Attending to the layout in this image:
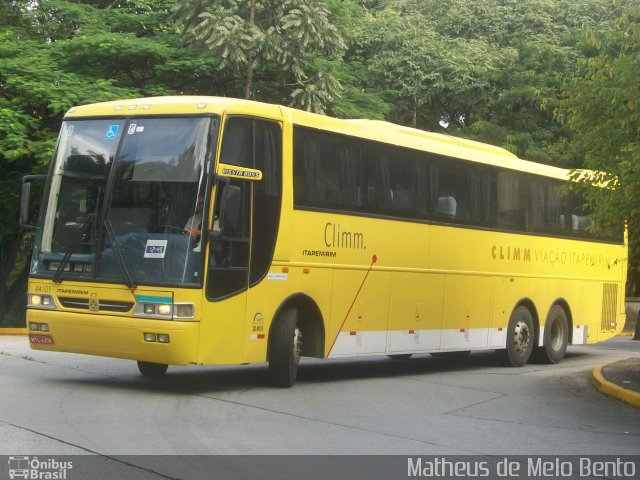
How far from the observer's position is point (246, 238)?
11.9 m

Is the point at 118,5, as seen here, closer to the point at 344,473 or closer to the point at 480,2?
the point at 480,2

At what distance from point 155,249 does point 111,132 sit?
168cm

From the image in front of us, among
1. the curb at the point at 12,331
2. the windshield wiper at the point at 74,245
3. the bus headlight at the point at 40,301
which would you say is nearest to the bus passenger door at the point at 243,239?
the windshield wiper at the point at 74,245

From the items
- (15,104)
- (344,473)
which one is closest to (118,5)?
(15,104)

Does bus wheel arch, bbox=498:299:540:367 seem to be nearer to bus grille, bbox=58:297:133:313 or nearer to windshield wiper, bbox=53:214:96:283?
bus grille, bbox=58:297:133:313

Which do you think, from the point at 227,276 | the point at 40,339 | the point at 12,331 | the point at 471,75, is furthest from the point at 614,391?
the point at 471,75

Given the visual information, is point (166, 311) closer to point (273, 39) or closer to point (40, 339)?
point (40, 339)

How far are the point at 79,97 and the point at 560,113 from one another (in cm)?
1115

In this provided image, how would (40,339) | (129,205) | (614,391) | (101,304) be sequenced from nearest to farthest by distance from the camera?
(101,304)
(129,205)
(40,339)
(614,391)

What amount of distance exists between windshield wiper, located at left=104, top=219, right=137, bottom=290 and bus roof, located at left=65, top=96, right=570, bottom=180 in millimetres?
1467

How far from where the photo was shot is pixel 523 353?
18016 millimetres

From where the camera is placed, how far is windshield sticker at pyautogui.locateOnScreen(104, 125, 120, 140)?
468 inches

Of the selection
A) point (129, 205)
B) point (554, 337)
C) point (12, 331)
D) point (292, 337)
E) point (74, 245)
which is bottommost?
point (12, 331)

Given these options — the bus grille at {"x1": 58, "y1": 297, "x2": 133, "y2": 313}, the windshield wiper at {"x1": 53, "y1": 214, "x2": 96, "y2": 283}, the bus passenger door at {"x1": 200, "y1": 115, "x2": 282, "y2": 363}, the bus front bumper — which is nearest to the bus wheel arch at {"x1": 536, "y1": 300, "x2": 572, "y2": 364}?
the bus passenger door at {"x1": 200, "y1": 115, "x2": 282, "y2": 363}
